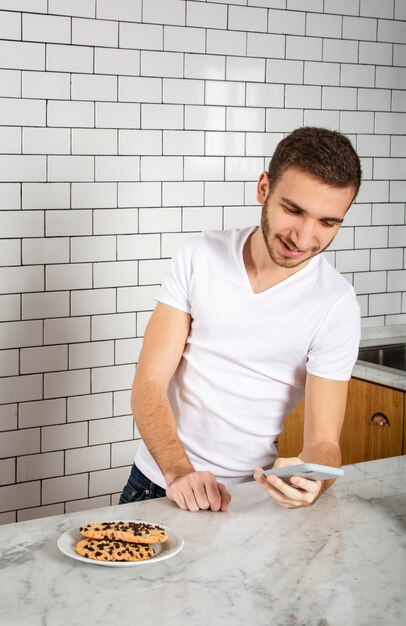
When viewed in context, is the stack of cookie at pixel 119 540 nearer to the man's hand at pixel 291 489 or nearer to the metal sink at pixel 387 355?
the man's hand at pixel 291 489

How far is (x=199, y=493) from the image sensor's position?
61.4 inches

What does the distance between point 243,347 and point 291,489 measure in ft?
1.54

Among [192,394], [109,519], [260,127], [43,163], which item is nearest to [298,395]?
[192,394]

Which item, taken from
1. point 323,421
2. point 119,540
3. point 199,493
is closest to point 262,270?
point 323,421

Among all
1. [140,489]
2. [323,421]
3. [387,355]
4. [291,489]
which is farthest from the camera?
[387,355]

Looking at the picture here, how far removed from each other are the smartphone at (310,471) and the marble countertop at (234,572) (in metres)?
0.11

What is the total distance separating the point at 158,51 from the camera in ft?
9.39

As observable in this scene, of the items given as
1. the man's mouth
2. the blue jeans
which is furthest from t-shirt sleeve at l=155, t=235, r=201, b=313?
the blue jeans

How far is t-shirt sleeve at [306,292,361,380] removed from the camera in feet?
6.10

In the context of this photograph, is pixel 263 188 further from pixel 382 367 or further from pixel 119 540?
pixel 382 367

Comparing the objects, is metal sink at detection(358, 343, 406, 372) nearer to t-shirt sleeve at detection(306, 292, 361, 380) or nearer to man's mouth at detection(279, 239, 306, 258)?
t-shirt sleeve at detection(306, 292, 361, 380)

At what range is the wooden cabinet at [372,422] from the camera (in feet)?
9.07

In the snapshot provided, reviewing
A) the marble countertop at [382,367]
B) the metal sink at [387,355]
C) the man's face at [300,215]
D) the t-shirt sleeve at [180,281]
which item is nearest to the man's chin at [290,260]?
the man's face at [300,215]

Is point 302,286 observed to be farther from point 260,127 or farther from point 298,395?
point 260,127
